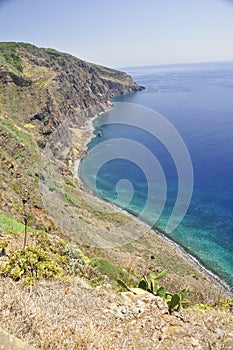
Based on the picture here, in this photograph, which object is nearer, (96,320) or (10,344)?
(10,344)

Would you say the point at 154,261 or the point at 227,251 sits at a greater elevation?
the point at 154,261

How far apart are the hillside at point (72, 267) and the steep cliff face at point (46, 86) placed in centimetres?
29

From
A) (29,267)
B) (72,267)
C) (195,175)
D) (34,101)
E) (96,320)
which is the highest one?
(34,101)

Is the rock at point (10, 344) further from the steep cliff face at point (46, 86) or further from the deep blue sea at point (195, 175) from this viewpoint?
the steep cliff face at point (46, 86)

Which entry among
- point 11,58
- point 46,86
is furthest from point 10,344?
point 11,58

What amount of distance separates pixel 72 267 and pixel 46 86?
54.2m

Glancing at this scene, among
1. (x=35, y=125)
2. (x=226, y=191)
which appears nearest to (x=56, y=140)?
(x=35, y=125)

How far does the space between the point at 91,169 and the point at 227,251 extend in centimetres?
2760

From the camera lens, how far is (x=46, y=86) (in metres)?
57.3

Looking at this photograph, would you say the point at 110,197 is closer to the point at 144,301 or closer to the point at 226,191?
the point at 226,191

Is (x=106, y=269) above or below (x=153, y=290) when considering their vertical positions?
below

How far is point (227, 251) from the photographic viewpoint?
28.0 m

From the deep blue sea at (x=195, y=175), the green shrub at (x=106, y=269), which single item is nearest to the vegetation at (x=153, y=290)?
the green shrub at (x=106, y=269)

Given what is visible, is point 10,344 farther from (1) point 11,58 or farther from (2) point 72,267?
(1) point 11,58
